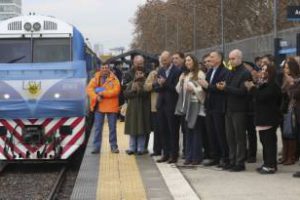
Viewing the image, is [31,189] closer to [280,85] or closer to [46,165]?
[46,165]

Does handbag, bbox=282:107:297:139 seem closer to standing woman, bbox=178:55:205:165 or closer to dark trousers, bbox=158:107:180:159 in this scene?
standing woman, bbox=178:55:205:165

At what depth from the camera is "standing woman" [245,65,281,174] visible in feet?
34.0

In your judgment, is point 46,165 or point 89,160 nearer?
point 89,160

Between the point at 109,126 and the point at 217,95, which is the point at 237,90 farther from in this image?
the point at 109,126

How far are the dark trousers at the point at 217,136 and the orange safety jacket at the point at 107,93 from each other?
2714 millimetres

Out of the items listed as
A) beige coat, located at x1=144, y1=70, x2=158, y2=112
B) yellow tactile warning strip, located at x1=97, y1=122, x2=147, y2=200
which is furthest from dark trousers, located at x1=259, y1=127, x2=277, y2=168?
beige coat, located at x1=144, y1=70, x2=158, y2=112

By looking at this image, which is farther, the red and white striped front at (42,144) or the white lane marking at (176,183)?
the red and white striped front at (42,144)

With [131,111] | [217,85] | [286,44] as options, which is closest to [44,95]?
[131,111]

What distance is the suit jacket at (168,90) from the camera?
12.1 m

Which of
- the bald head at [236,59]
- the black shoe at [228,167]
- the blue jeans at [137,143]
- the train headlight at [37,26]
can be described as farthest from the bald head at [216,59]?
the train headlight at [37,26]

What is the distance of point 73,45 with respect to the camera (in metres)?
15.5

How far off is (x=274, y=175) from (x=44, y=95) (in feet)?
16.3

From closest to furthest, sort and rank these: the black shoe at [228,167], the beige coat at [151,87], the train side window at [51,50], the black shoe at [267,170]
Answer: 1. the black shoe at [267,170]
2. the black shoe at [228,167]
3. the beige coat at [151,87]
4. the train side window at [51,50]

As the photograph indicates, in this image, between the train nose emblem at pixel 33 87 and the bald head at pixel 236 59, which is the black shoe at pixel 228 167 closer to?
the bald head at pixel 236 59
